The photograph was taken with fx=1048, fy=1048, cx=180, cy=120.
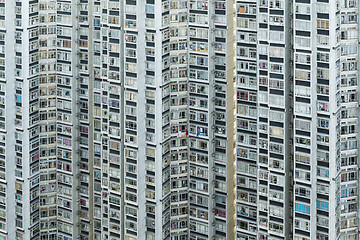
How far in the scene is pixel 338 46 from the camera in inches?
5438

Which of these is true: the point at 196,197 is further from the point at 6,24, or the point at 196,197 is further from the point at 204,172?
the point at 6,24

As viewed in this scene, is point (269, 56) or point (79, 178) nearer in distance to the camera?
point (269, 56)

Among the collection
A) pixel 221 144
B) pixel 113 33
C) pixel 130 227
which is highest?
pixel 113 33

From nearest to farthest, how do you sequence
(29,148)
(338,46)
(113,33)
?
(338,46), (113,33), (29,148)

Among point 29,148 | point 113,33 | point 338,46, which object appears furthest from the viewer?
point 29,148

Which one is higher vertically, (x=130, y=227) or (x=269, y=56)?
(x=269, y=56)

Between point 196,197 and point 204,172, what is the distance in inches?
166

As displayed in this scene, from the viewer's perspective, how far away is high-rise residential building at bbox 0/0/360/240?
14050 cm

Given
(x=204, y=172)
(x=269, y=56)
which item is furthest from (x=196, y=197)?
(x=269, y=56)

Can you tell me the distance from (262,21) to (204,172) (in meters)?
25.8

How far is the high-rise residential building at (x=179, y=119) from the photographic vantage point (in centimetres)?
14050

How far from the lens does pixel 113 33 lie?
150m

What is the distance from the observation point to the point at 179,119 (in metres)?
153

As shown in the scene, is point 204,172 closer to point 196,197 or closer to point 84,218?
point 196,197
